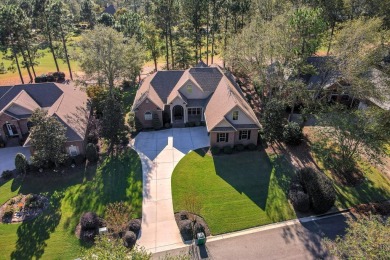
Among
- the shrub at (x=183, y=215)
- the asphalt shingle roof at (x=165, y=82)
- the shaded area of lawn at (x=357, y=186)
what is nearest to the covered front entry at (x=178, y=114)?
the asphalt shingle roof at (x=165, y=82)

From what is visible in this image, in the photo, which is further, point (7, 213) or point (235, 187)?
point (235, 187)

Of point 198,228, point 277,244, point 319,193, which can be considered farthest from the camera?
point 319,193

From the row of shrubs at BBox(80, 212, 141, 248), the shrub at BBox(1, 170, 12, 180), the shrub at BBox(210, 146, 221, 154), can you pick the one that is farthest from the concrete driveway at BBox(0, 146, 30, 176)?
the shrub at BBox(210, 146, 221, 154)

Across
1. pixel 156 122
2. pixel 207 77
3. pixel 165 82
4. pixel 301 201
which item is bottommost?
pixel 301 201

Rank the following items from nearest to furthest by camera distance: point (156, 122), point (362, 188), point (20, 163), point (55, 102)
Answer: point (362, 188), point (20, 163), point (55, 102), point (156, 122)

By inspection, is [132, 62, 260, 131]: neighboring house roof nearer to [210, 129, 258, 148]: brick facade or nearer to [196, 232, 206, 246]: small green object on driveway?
[210, 129, 258, 148]: brick facade

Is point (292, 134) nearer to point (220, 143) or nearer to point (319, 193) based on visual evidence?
point (220, 143)

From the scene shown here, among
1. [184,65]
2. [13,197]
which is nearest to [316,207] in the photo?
[13,197]

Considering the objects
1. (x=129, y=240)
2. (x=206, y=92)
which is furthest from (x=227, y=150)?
(x=129, y=240)
